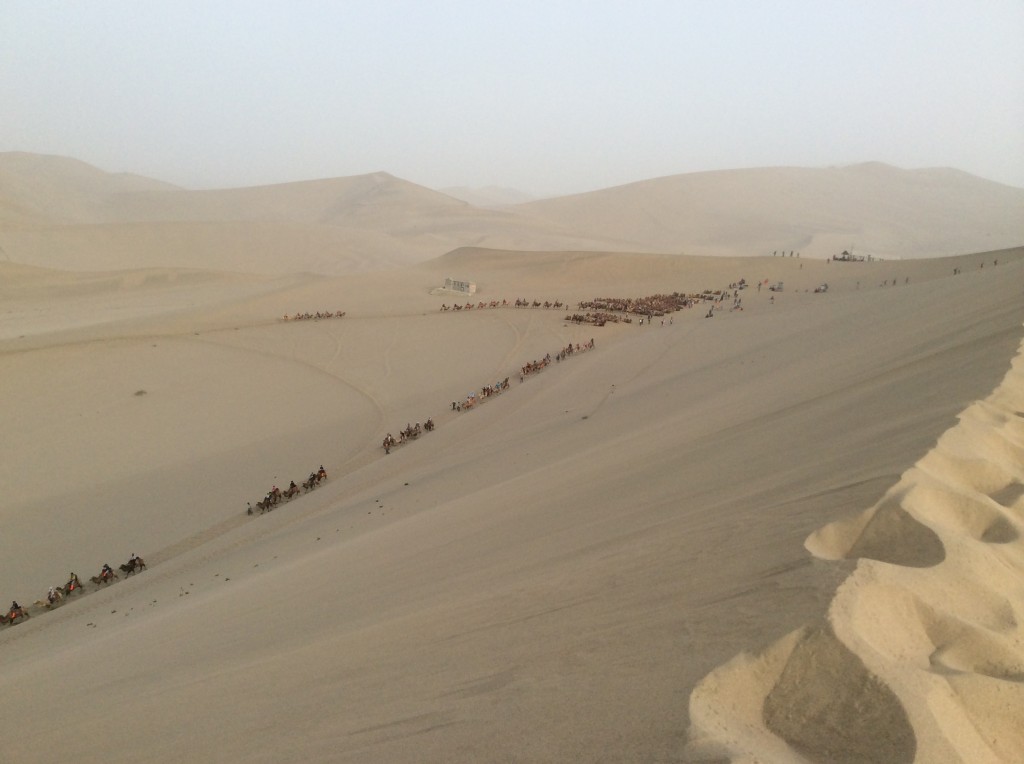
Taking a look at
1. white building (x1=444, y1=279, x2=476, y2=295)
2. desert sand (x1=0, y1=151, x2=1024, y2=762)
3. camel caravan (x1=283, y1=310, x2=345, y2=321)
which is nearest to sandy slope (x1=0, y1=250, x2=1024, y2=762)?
desert sand (x1=0, y1=151, x2=1024, y2=762)

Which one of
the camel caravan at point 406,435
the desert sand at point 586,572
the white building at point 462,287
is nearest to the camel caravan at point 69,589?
the desert sand at point 586,572

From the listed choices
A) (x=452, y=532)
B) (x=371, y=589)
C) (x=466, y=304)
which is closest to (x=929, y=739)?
(x=371, y=589)

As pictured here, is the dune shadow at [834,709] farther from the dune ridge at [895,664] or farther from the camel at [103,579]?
the camel at [103,579]

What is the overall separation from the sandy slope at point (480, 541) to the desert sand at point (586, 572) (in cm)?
2

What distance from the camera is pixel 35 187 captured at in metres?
90.6

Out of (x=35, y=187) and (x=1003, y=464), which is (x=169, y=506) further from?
(x=35, y=187)

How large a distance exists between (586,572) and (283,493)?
9.96m

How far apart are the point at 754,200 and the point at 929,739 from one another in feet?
359

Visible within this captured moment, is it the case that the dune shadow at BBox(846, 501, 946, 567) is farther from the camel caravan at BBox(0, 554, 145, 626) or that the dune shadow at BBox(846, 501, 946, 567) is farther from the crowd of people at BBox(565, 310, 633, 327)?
the crowd of people at BBox(565, 310, 633, 327)

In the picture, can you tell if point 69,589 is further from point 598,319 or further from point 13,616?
point 598,319

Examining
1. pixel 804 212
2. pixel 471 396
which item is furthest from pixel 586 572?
pixel 804 212

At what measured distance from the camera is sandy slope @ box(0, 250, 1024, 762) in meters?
2.36

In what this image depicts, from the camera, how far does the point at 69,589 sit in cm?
923

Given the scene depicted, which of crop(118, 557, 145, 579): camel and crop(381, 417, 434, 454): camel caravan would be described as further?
crop(381, 417, 434, 454): camel caravan
